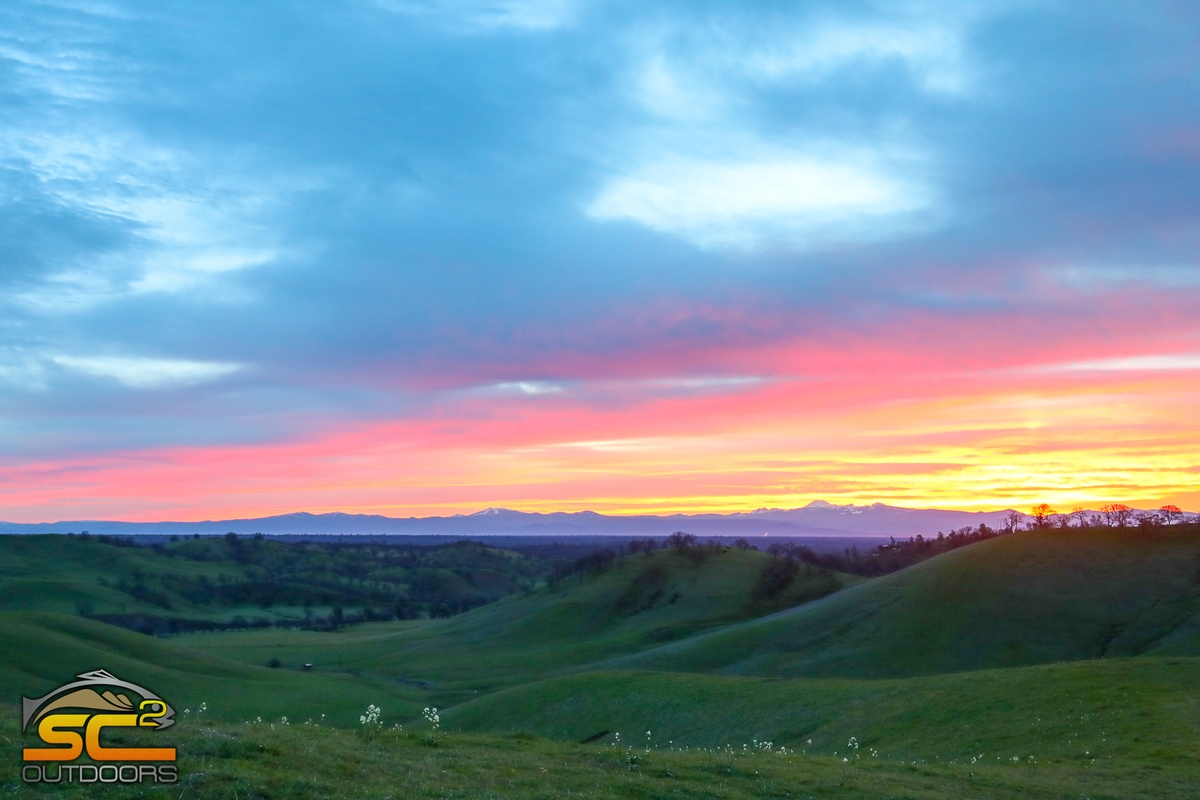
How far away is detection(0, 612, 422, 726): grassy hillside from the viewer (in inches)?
2857

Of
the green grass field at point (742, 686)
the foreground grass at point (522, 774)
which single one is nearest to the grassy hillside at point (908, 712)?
the green grass field at point (742, 686)

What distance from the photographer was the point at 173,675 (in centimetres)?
7988

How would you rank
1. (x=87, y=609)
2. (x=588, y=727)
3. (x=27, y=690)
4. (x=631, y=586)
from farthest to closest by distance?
1. (x=87, y=609)
2. (x=631, y=586)
3. (x=27, y=690)
4. (x=588, y=727)

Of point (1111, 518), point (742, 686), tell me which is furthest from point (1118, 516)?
point (742, 686)

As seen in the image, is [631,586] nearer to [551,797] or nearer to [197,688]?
[197,688]

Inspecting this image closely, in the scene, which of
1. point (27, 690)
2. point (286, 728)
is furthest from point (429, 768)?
point (27, 690)

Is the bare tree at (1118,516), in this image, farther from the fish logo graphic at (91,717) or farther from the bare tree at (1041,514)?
the fish logo graphic at (91,717)

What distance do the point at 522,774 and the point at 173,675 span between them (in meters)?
75.7

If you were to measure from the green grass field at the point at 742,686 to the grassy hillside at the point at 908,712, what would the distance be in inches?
7.6

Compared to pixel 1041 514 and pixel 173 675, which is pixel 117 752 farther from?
pixel 1041 514

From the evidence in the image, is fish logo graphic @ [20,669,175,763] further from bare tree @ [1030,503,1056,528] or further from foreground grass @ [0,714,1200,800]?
bare tree @ [1030,503,1056,528]

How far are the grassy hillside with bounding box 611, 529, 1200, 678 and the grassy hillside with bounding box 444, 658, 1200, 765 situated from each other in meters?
21.3

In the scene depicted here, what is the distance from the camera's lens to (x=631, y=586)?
155375 millimetres

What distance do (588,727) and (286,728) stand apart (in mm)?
43083
